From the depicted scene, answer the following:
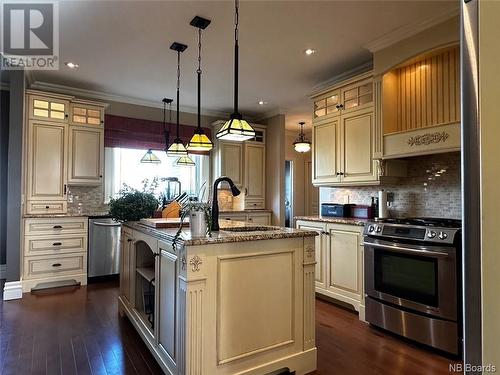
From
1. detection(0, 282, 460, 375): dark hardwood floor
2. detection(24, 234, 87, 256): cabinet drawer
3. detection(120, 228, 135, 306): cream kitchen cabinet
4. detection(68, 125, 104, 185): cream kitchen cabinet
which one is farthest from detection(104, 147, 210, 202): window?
detection(0, 282, 460, 375): dark hardwood floor

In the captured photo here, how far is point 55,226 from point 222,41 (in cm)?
322

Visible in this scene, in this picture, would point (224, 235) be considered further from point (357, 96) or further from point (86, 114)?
point (86, 114)

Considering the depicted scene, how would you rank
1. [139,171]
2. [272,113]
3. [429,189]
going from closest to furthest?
[429,189] → [139,171] → [272,113]

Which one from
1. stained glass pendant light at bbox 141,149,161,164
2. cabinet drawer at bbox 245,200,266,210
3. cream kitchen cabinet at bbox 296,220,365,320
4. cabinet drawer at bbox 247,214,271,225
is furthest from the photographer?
cabinet drawer at bbox 245,200,266,210

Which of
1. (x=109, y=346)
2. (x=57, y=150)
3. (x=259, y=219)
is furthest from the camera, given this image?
(x=259, y=219)

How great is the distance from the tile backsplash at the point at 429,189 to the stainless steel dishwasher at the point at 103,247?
361cm

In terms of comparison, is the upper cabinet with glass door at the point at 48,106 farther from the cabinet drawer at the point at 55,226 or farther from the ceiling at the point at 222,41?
the cabinet drawer at the point at 55,226

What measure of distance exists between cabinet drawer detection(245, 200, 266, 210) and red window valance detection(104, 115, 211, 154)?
1808 millimetres

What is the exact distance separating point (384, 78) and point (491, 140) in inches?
116

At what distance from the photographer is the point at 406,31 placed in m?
2.93

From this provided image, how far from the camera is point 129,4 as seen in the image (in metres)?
2.58

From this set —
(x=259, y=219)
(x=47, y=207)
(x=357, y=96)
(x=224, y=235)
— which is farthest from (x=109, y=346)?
(x=259, y=219)

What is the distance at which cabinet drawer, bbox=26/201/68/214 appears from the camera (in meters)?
4.13

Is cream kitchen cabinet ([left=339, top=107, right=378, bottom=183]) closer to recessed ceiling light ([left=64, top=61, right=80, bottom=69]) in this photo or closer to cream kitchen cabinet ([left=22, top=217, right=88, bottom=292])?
recessed ceiling light ([left=64, top=61, right=80, bottom=69])
